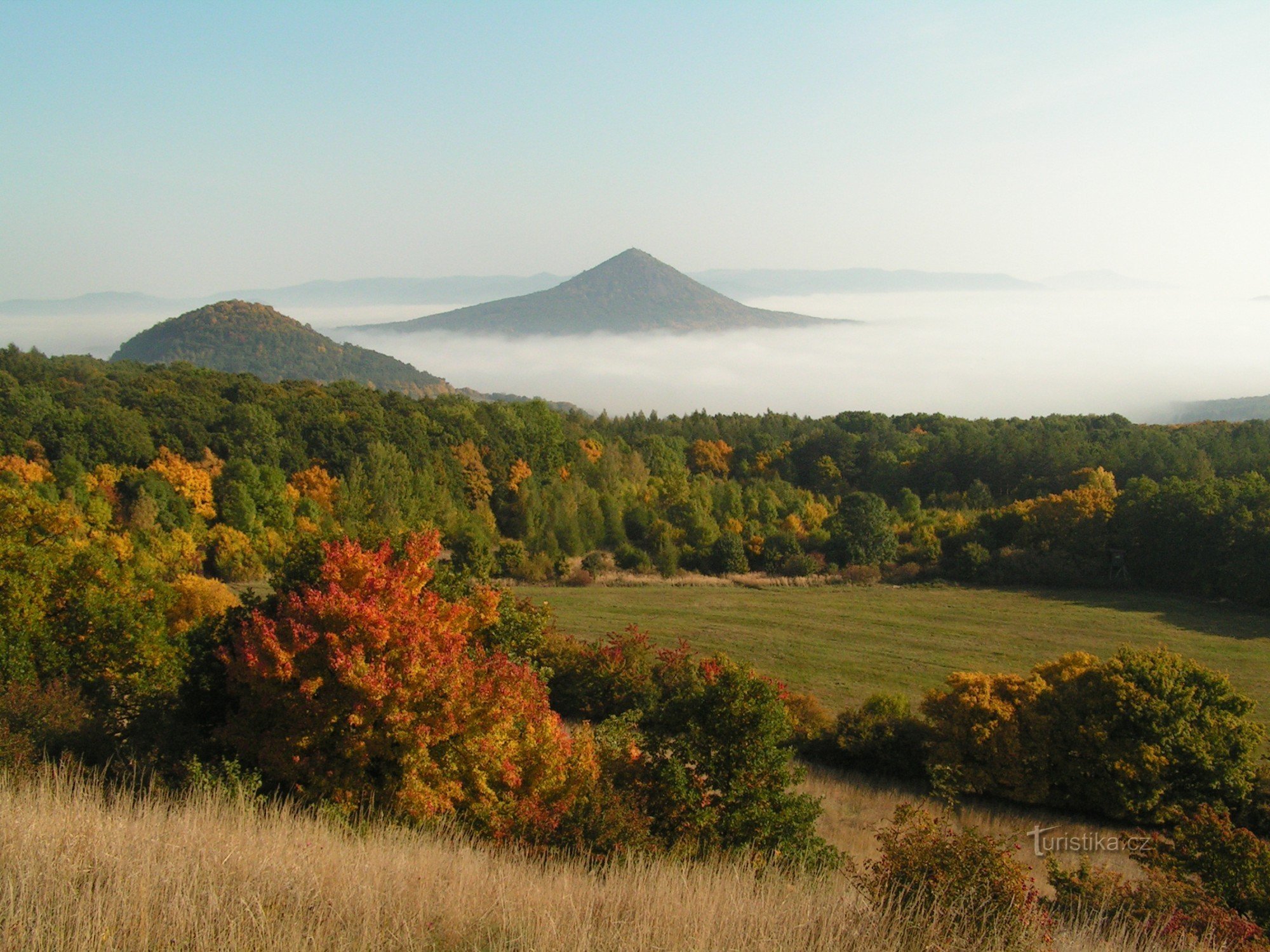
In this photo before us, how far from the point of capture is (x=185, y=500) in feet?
169

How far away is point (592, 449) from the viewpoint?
85.2 metres

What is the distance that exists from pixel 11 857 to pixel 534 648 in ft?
54.5

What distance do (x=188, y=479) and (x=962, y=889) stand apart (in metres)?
53.9

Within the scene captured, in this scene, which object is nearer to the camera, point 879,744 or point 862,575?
point 879,744

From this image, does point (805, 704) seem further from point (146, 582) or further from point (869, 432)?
point (869, 432)

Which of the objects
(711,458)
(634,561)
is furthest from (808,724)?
(711,458)

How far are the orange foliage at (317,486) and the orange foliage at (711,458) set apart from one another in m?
39.8

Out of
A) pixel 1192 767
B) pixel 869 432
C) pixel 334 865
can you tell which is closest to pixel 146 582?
pixel 334 865

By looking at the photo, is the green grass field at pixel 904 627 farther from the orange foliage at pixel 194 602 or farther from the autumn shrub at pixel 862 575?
the orange foliage at pixel 194 602

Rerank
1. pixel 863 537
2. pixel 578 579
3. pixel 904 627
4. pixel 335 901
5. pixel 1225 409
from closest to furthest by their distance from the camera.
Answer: pixel 335 901
pixel 904 627
pixel 578 579
pixel 863 537
pixel 1225 409

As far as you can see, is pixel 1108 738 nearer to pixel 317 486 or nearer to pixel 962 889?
pixel 962 889

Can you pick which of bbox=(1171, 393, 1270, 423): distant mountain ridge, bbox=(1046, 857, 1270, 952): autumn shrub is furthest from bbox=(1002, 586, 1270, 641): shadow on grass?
bbox=(1171, 393, 1270, 423): distant mountain ridge

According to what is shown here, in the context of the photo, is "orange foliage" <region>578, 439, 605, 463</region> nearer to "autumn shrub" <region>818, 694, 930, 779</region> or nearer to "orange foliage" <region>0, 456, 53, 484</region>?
"orange foliage" <region>0, 456, 53, 484</region>

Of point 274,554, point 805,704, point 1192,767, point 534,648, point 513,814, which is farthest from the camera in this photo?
point 274,554
